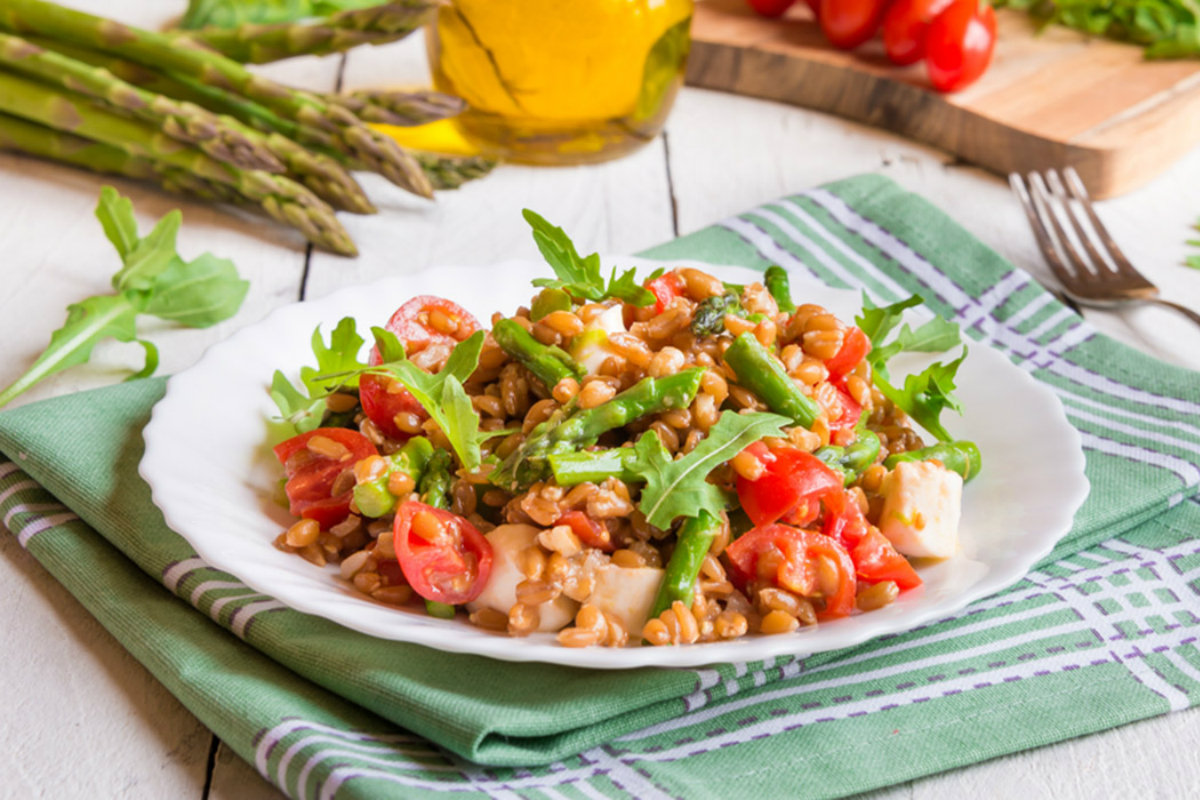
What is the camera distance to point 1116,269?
15.4ft

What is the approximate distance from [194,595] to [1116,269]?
3.58m

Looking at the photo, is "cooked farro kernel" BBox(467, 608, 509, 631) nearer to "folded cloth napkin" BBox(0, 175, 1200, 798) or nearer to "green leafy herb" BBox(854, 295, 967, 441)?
"folded cloth napkin" BBox(0, 175, 1200, 798)

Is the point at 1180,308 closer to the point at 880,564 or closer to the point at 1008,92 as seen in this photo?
the point at 1008,92

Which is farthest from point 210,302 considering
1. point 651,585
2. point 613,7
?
point 651,585

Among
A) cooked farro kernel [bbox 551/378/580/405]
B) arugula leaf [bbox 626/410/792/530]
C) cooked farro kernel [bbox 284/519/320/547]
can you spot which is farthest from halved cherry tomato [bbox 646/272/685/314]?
cooked farro kernel [bbox 284/519/320/547]

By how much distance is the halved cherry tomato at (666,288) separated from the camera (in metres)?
3.19

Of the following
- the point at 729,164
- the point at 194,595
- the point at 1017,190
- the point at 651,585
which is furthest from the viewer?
the point at 729,164

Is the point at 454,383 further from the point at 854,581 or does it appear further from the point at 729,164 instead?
the point at 729,164

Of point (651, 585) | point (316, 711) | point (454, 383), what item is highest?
point (454, 383)

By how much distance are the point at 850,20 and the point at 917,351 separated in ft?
10.5

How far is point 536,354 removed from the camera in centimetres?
298

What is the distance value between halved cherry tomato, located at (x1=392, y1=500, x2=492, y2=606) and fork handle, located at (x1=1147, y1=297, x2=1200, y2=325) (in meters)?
2.89

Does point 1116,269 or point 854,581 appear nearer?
point 854,581

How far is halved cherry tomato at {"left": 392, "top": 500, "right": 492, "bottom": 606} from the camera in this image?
258 centimetres
